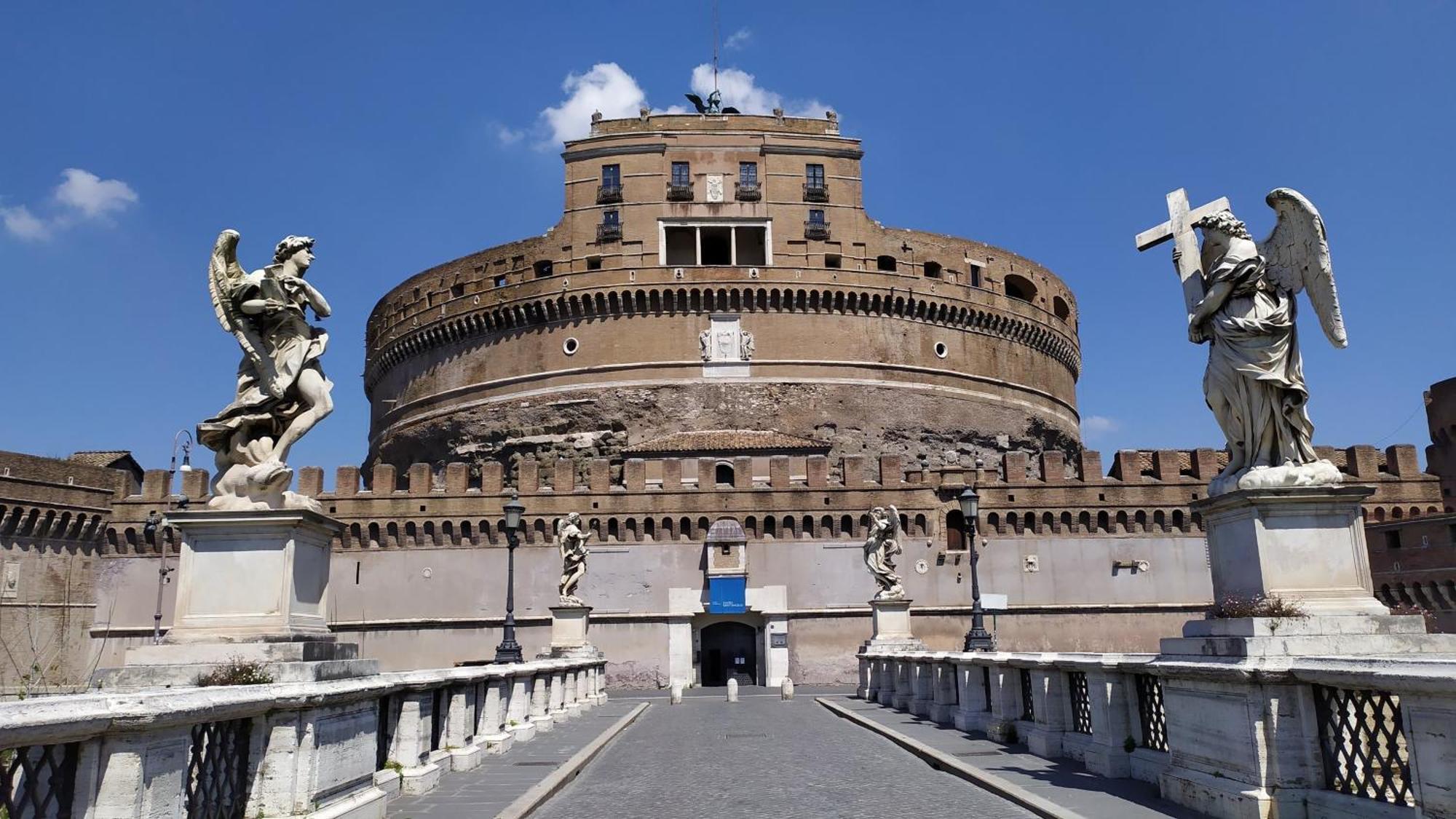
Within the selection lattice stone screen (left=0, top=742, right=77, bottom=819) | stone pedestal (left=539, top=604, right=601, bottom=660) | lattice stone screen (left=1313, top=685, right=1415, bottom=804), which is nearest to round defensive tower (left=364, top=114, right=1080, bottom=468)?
stone pedestal (left=539, top=604, right=601, bottom=660)

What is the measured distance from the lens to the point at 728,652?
35000 mm

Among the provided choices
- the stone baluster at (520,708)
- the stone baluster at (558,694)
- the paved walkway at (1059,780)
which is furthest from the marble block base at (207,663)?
the stone baluster at (558,694)

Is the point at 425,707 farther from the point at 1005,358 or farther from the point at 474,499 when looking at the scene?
the point at 1005,358

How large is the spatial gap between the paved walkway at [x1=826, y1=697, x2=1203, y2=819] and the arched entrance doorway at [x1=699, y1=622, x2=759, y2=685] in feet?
72.8

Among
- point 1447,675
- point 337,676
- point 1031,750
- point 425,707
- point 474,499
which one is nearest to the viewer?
point 1447,675

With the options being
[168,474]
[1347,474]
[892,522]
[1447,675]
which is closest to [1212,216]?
[1447,675]

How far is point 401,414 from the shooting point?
156 feet

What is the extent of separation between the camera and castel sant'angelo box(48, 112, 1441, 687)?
33.9 metres

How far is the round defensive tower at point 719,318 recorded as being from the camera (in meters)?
42.0

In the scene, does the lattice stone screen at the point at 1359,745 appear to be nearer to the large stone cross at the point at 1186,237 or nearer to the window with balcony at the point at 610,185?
the large stone cross at the point at 1186,237

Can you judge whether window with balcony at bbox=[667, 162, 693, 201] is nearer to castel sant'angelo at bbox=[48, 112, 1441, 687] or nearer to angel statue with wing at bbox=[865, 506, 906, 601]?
castel sant'angelo at bbox=[48, 112, 1441, 687]

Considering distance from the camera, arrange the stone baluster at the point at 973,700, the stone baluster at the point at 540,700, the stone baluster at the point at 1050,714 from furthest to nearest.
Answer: the stone baluster at the point at 540,700
the stone baluster at the point at 973,700
the stone baluster at the point at 1050,714

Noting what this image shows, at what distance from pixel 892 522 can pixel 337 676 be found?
17272 millimetres

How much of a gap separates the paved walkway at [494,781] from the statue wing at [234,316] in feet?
9.48
